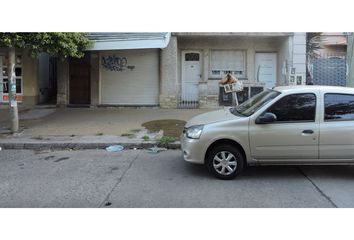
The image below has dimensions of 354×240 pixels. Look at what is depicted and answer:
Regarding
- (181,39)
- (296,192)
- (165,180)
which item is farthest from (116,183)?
(181,39)

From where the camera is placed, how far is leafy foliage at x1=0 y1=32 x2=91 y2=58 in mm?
9062

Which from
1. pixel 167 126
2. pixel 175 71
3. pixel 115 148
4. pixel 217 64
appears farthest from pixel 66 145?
pixel 217 64

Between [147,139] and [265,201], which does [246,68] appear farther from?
[265,201]

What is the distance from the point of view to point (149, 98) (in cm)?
1561

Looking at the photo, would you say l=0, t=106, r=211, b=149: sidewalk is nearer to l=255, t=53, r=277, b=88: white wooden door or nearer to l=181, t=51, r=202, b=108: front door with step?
l=181, t=51, r=202, b=108: front door with step

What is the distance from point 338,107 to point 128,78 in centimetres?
1064

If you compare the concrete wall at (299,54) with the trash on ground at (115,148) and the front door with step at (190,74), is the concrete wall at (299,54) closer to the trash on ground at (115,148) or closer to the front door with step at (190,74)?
the front door with step at (190,74)

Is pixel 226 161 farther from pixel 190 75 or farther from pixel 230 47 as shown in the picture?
pixel 230 47

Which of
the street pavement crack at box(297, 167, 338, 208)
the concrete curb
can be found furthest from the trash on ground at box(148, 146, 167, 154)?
the street pavement crack at box(297, 167, 338, 208)

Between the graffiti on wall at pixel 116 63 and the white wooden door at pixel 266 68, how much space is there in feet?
17.7

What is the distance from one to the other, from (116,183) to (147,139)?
10.3ft

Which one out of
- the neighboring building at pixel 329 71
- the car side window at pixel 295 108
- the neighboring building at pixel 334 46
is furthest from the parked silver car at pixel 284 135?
the neighboring building at pixel 334 46

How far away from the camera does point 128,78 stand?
1561 centimetres

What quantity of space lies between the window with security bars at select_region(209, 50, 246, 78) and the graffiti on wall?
3.45 m
